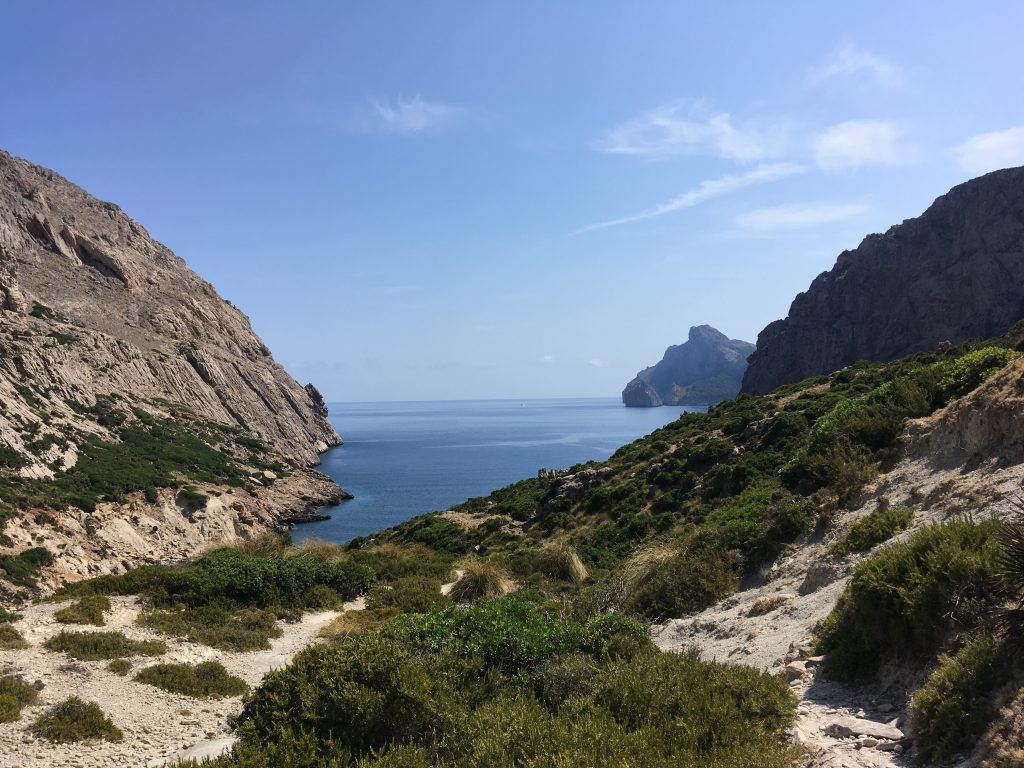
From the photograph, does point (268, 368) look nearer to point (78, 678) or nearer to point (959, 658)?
point (78, 678)

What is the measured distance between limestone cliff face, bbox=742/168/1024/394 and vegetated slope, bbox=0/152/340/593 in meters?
93.7

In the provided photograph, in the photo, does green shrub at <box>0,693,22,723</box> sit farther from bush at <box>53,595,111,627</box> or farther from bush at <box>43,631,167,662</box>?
bush at <box>53,595,111,627</box>

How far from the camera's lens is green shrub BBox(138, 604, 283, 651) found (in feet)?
46.9

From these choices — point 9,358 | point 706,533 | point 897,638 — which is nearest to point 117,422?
point 9,358

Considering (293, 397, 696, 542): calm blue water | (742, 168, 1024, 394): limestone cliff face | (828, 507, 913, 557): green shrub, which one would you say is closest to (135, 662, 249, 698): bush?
(828, 507, 913, 557): green shrub

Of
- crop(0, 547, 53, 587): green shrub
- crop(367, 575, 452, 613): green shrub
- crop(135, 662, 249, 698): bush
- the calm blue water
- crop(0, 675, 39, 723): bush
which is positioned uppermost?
crop(0, 675, 39, 723): bush

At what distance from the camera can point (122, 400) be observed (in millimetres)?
78250

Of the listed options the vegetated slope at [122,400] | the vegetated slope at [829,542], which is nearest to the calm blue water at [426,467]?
the vegetated slope at [122,400]

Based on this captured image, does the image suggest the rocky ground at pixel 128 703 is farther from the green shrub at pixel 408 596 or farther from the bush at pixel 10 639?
the green shrub at pixel 408 596

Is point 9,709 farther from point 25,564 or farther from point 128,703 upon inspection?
point 25,564

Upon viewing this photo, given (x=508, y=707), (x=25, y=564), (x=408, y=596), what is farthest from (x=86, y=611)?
(x=25, y=564)

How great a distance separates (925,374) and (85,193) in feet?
504

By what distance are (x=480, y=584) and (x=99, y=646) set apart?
9199mm

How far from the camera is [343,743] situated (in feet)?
22.8
